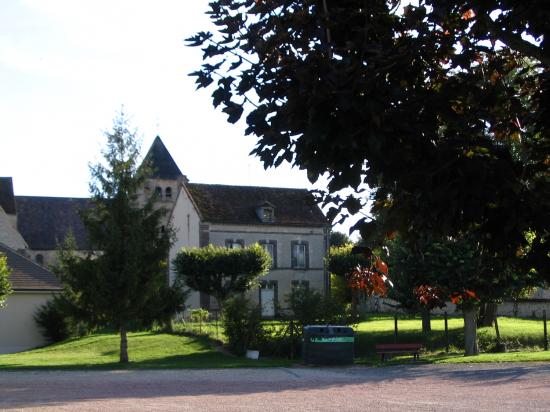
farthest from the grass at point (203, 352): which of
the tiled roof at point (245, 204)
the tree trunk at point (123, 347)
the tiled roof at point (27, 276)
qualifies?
the tiled roof at point (245, 204)

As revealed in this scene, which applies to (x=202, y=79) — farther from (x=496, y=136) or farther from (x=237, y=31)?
(x=496, y=136)

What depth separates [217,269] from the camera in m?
43.2

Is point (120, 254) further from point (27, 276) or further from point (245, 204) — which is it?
point (245, 204)

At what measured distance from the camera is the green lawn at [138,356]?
2462 cm

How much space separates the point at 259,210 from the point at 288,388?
1421 inches

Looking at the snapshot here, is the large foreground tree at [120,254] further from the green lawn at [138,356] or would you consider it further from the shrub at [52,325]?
the shrub at [52,325]

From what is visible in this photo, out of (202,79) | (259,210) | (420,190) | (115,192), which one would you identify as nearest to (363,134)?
(420,190)

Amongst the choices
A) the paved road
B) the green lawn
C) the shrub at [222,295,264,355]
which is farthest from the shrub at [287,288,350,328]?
the paved road

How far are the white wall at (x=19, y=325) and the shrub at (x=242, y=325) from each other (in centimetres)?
1364

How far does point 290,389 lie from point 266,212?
36.3 meters

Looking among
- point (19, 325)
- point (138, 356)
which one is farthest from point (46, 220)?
point (138, 356)

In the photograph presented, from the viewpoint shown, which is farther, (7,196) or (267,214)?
(7,196)

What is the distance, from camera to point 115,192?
25484 millimetres

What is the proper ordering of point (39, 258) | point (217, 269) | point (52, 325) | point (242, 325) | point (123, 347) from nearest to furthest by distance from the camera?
point (123, 347) → point (242, 325) → point (52, 325) → point (217, 269) → point (39, 258)
